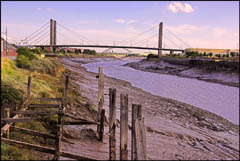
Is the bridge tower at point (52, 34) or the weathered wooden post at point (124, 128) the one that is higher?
the bridge tower at point (52, 34)

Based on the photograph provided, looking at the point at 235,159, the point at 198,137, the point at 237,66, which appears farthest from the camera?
the point at 237,66

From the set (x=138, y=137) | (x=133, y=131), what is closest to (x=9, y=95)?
(x=133, y=131)

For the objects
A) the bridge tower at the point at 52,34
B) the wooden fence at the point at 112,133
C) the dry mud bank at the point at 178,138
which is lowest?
the dry mud bank at the point at 178,138

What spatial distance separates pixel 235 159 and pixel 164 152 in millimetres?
2075

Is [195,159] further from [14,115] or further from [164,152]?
[14,115]

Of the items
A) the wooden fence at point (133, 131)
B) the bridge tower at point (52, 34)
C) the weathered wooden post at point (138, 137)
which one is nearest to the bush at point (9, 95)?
the wooden fence at point (133, 131)

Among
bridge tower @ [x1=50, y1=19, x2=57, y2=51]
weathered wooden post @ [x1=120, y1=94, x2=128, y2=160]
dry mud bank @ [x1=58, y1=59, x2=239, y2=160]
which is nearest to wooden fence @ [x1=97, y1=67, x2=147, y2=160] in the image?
weathered wooden post @ [x1=120, y1=94, x2=128, y2=160]

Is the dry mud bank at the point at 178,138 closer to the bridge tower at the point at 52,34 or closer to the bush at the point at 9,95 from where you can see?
the bush at the point at 9,95

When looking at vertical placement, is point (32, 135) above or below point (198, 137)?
above

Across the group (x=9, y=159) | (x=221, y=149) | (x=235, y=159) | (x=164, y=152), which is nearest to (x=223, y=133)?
(x=221, y=149)

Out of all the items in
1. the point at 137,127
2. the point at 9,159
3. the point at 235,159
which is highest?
the point at 137,127

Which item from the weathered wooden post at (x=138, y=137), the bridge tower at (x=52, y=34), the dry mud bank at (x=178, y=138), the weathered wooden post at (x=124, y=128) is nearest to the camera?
the weathered wooden post at (x=138, y=137)

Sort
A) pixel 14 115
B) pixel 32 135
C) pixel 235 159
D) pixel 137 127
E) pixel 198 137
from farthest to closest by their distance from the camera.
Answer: pixel 198 137 → pixel 14 115 → pixel 235 159 → pixel 32 135 → pixel 137 127

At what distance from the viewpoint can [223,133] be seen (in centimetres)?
1157
